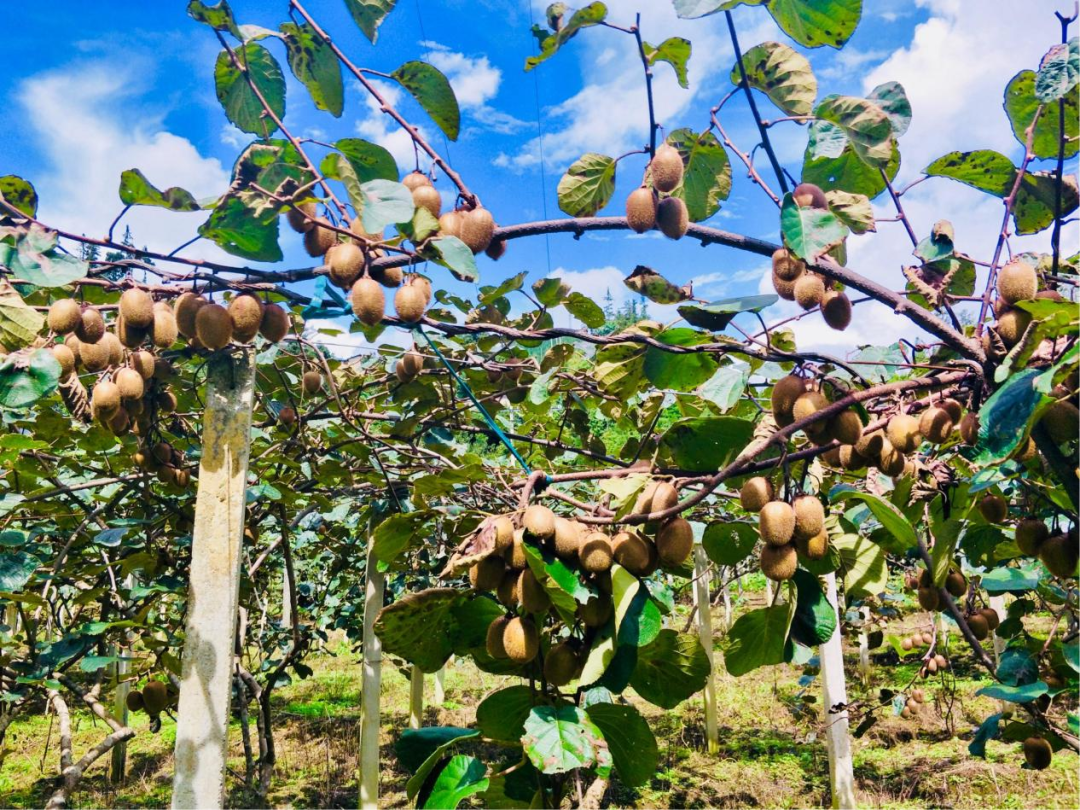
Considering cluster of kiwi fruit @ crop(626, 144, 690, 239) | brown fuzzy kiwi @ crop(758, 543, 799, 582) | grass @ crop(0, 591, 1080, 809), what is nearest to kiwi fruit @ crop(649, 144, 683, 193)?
cluster of kiwi fruit @ crop(626, 144, 690, 239)

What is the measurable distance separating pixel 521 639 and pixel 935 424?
613 millimetres

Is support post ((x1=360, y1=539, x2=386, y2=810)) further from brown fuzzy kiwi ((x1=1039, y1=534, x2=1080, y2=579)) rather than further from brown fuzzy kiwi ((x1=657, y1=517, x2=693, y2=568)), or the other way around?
brown fuzzy kiwi ((x1=1039, y1=534, x2=1080, y2=579))

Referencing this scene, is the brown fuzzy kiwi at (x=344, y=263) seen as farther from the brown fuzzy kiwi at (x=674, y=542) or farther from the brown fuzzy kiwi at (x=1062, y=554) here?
the brown fuzzy kiwi at (x=1062, y=554)

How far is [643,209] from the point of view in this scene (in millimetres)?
958

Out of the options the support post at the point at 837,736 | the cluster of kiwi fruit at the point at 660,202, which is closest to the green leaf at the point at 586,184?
the cluster of kiwi fruit at the point at 660,202

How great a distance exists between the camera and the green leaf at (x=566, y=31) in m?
0.88

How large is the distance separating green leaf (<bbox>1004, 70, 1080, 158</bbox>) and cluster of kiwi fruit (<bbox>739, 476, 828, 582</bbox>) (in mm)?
591

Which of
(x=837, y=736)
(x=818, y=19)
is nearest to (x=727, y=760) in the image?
(x=837, y=736)

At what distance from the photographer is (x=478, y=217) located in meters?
1.06

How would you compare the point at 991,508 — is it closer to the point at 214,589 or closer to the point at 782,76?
the point at 782,76

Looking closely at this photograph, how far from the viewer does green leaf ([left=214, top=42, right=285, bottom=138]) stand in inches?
45.4

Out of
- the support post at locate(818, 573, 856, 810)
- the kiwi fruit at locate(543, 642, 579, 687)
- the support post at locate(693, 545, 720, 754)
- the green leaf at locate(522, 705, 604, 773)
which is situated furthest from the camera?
the support post at locate(693, 545, 720, 754)

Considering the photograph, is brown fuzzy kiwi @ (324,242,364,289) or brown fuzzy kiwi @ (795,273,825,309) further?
brown fuzzy kiwi @ (324,242,364,289)

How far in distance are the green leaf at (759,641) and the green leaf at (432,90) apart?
2.88 feet
